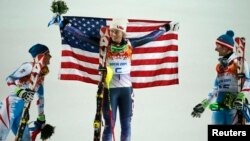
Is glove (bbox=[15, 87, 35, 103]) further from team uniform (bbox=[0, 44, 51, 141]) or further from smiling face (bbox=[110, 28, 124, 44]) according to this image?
smiling face (bbox=[110, 28, 124, 44])

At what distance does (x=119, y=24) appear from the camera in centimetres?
370

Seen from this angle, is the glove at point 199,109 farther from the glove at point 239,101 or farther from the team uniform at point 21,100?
the team uniform at point 21,100

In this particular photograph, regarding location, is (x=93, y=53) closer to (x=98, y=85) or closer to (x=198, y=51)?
(x=98, y=85)

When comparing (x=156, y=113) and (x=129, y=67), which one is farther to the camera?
(x=156, y=113)

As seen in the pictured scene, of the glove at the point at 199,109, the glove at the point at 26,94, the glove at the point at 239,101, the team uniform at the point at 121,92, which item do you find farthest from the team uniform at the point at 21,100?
the glove at the point at 239,101

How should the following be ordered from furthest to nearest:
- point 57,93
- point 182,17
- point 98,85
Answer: point 182,17, point 57,93, point 98,85

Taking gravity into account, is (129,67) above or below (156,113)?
above

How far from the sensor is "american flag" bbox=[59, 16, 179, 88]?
382 cm

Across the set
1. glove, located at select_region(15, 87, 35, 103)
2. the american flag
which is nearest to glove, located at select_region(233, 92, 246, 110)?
the american flag

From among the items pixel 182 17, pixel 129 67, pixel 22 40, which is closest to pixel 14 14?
pixel 22 40

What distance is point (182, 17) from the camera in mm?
4160

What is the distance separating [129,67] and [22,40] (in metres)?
0.80

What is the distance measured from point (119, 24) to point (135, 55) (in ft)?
0.98

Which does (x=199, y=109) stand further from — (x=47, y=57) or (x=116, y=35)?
(x=47, y=57)
